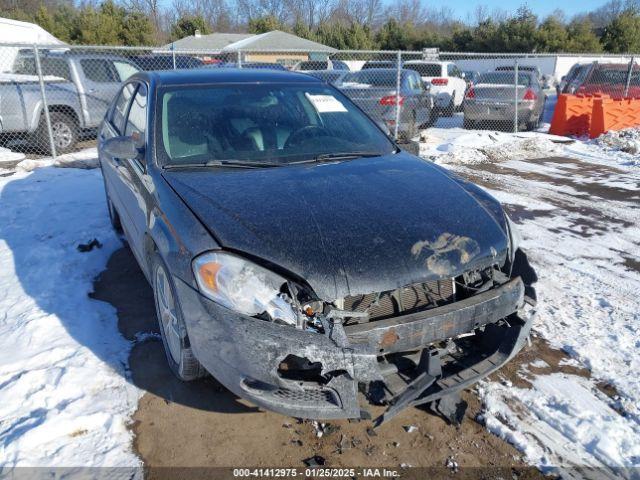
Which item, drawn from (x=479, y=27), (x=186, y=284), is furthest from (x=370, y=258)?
(x=479, y=27)

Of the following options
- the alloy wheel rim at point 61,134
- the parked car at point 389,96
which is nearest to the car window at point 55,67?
the alloy wheel rim at point 61,134

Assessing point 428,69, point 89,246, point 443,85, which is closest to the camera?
point 89,246

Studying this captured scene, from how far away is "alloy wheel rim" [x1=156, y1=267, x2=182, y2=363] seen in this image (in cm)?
275

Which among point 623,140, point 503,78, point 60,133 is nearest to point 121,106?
point 60,133

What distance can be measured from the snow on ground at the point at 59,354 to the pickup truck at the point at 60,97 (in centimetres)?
407

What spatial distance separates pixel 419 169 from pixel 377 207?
75cm

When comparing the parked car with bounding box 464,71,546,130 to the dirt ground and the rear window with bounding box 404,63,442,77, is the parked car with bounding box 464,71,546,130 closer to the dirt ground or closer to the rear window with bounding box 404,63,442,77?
the rear window with bounding box 404,63,442,77

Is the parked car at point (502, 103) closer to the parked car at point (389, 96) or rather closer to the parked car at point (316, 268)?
the parked car at point (389, 96)

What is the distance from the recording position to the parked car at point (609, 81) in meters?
13.3

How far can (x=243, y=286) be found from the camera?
2326 mm

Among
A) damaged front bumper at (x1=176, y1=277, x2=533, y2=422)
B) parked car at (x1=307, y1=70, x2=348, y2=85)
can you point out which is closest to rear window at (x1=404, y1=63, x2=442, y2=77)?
parked car at (x1=307, y1=70, x2=348, y2=85)

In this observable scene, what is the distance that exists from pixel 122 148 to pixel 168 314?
117 cm

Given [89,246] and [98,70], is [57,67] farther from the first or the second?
[89,246]

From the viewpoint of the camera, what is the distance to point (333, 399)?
2275mm
